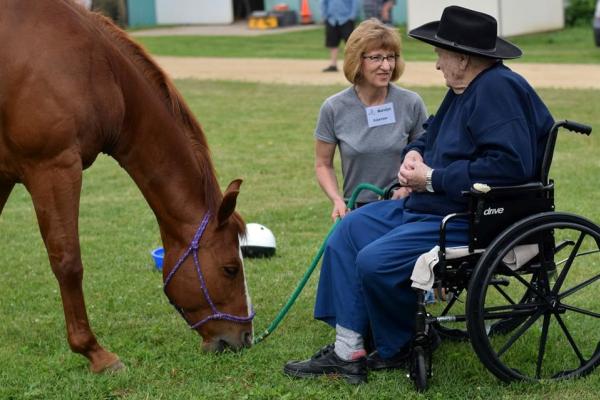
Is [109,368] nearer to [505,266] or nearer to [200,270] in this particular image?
[200,270]

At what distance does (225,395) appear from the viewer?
4.40 metres

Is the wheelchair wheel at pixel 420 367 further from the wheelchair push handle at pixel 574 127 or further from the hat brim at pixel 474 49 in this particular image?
the hat brim at pixel 474 49

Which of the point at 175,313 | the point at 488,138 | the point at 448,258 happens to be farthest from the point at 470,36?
the point at 175,313

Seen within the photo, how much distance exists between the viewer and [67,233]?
4.62 metres

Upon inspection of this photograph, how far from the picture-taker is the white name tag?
5492 millimetres

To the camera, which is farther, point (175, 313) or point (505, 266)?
point (175, 313)

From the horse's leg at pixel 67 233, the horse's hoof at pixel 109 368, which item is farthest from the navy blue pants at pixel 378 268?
the horse's leg at pixel 67 233

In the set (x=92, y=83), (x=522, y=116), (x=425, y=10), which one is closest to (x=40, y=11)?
(x=92, y=83)

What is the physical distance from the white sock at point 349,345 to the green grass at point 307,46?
1421 cm

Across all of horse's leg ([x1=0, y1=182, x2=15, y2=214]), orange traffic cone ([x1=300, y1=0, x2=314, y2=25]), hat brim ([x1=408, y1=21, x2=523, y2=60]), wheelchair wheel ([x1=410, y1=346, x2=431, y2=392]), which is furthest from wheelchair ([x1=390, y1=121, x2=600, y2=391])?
orange traffic cone ([x1=300, y1=0, x2=314, y2=25])

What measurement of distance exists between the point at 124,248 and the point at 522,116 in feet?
12.2

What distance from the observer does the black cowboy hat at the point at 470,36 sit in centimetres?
438

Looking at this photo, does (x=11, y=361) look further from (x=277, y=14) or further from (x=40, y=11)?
(x=277, y=14)

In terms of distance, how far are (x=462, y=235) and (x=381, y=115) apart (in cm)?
128
